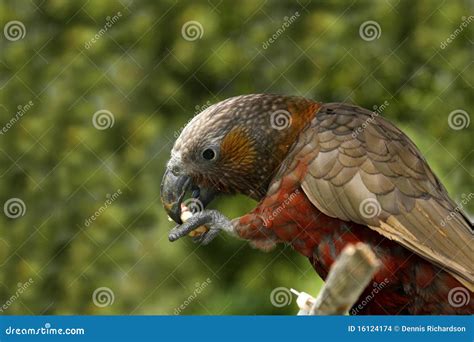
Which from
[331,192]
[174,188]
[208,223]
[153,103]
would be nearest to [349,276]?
[331,192]

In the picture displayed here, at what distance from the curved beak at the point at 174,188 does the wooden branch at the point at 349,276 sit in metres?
1.03

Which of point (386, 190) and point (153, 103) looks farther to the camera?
point (153, 103)

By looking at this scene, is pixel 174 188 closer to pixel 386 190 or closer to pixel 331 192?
pixel 331 192

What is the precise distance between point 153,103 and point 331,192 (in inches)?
62.9

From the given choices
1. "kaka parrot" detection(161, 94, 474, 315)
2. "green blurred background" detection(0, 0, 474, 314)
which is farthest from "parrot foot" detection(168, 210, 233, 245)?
"green blurred background" detection(0, 0, 474, 314)

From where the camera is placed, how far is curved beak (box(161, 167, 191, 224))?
3262 mm

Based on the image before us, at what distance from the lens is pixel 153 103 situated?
14.5 feet

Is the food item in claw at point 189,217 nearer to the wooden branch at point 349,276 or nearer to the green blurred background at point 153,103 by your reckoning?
the green blurred background at point 153,103

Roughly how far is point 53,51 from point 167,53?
0.69m

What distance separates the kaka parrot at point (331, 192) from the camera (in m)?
3.09

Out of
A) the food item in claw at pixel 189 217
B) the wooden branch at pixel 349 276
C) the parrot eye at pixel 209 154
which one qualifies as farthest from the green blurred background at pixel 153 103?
the wooden branch at pixel 349 276

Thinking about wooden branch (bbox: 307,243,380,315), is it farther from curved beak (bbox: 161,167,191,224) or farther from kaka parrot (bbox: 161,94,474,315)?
curved beak (bbox: 161,167,191,224)

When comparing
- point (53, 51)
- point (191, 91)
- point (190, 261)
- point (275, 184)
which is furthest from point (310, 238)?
point (53, 51)

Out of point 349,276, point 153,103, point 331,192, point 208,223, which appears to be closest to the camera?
point 349,276
